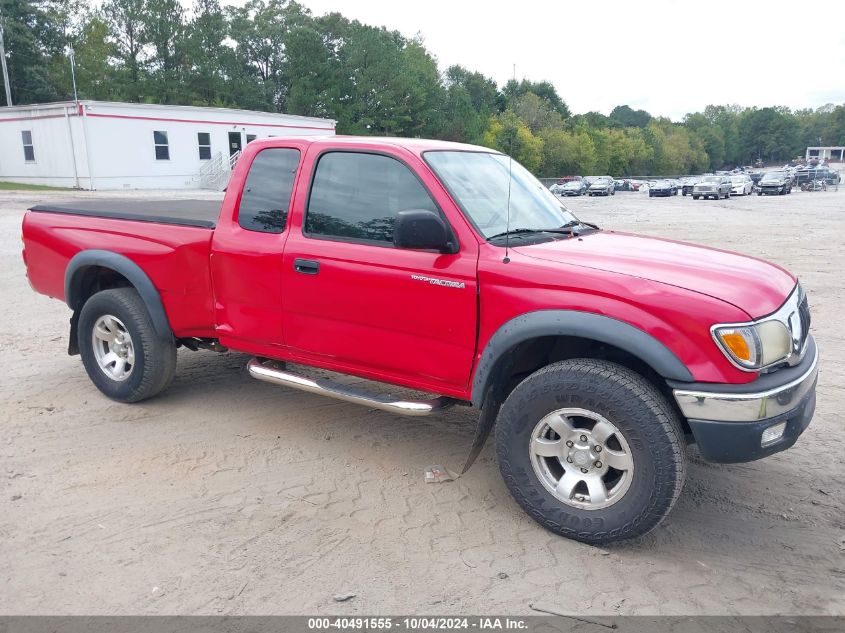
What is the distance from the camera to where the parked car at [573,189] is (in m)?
48.7

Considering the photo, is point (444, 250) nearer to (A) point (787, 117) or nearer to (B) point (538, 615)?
(B) point (538, 615)

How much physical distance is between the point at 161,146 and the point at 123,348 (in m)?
32.6

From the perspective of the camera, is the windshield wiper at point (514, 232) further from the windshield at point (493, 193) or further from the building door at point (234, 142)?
the building door at point (234, 142)

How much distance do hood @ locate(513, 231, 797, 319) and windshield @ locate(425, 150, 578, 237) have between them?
287 mm

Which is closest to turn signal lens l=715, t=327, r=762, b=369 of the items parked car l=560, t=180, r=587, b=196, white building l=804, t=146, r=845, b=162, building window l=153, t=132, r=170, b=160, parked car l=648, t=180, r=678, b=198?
building window l=153, t=132, r=170, b=160

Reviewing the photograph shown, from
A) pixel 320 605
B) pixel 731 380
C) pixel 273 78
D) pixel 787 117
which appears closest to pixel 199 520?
pixel 320 605

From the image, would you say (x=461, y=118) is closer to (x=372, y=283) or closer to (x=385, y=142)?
(x=385, y=142)

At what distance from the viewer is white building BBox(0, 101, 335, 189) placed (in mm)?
32031

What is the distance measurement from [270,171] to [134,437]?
6.72 ft

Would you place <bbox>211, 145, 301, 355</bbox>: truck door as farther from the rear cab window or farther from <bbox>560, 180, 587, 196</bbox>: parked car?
<bbox>560, 180, 587, 196</bbox>: parked car

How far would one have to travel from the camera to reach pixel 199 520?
367 cm

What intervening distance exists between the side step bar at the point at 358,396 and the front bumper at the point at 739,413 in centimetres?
136

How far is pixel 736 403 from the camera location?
120 inches

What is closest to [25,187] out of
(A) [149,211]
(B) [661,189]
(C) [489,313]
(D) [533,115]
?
(A) [149,211]
